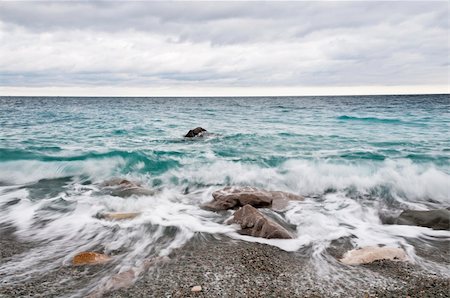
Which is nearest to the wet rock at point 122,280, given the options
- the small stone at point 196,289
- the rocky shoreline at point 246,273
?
the rocky shoreline at point 246,273

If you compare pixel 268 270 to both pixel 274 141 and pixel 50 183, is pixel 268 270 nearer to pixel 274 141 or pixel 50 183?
pixel 50 183

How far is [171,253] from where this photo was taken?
14.4 feet

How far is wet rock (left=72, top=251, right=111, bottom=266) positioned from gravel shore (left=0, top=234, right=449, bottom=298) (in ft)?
0.40

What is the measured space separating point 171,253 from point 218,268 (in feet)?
2.54

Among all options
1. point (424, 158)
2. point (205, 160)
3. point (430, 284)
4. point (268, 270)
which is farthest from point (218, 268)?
point (424, 158)

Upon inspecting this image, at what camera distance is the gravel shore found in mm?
3416

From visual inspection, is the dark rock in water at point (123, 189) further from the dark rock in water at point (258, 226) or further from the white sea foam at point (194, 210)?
the dark rock in water at point (258, 226)

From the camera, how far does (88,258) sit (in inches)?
162

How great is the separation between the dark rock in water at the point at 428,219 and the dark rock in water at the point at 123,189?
4796 millimetres

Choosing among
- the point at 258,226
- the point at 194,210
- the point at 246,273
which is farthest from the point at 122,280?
the point at 194,210

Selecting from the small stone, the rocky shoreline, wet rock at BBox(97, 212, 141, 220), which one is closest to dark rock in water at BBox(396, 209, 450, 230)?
the rocky shoreline

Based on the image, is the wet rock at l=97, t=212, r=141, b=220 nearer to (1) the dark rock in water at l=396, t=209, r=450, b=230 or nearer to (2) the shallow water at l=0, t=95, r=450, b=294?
(2) the shallow water at l=0, t=95, r=450, b=294

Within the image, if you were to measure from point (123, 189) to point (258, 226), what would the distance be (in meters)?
3.62

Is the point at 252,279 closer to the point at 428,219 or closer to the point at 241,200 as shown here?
the point at 241,200
